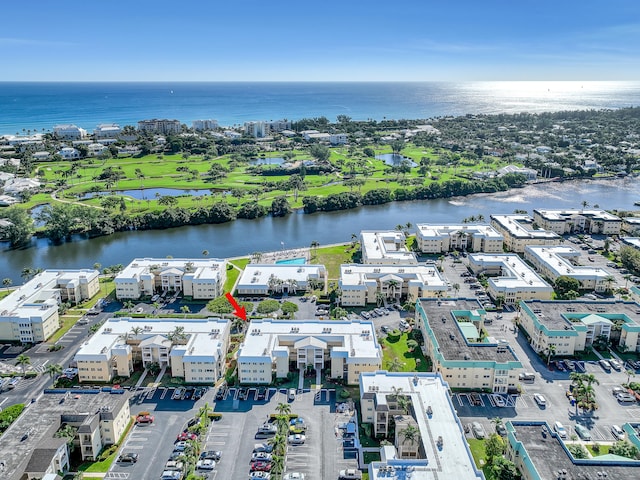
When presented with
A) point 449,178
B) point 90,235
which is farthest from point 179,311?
point 449,178

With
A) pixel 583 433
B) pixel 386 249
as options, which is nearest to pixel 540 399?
pixel 583 433

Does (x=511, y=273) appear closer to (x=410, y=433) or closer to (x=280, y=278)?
(x=280, y=278)

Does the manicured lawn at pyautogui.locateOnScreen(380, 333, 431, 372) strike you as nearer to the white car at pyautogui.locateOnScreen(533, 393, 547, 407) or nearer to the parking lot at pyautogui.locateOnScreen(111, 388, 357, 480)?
the parking lot at pyautogui.locateOnScreen(111, 388, 357, 480)

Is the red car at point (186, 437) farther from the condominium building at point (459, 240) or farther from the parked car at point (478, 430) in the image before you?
the condominium building at point (459, 240)

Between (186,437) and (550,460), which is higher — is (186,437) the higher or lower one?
the lower one

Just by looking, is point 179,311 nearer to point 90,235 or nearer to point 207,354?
point 207,354
